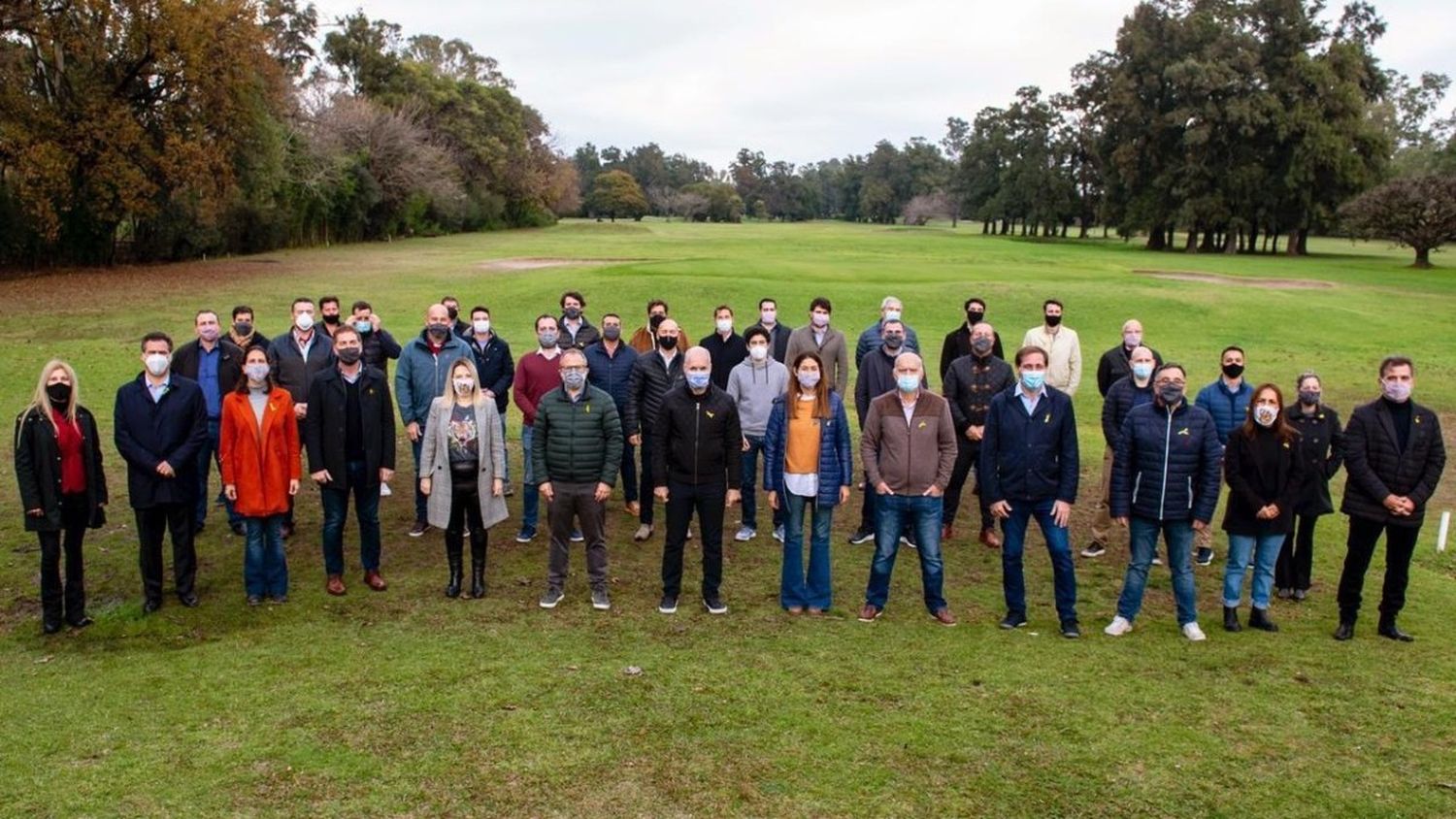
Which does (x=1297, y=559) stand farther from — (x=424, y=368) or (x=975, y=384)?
(x=424, y=368)

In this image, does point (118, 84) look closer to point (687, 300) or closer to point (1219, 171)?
point (687, 300)

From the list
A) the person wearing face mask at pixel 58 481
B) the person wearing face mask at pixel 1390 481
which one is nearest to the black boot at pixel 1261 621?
the person wearing face mask at pixel 1390 481

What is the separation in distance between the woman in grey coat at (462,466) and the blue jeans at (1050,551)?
12.7ft

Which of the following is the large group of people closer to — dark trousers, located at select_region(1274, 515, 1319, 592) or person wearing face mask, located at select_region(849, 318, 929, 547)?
dark trousers, located at select_region(1274, 515, 1319, 592)

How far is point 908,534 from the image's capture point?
390 inches

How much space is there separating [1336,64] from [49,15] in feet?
199

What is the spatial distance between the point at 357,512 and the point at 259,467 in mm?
849

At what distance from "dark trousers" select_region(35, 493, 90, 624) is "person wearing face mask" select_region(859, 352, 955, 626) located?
5669mm

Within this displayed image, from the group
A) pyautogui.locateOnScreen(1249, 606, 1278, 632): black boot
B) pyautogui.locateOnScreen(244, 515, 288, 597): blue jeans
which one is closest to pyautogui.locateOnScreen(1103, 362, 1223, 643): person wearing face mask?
pyautogui.locateOnScreen(1249, 606, 1278, 632): black boot

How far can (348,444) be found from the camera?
8.10 metres

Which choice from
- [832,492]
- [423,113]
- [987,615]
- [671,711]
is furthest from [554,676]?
[423,113]

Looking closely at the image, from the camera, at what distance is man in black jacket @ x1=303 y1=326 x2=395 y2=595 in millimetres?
7973

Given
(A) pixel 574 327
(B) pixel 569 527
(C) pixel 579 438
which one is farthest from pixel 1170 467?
(A) pixel 574 327

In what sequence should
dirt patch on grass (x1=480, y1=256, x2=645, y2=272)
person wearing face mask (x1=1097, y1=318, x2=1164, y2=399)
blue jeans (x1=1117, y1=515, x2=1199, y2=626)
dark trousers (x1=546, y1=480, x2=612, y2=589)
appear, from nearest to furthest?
blue jeans (x1=1117, y1=515, x2=1199, y2=626)
dark trousers (x1=546, y1=480, x2=612, y2=589)
person wearing face mask (x1=1097, y1=318, x2=1164, y2=399)
dirt patch on grass (x1=480, y1=256, x2=645, y2=272)
